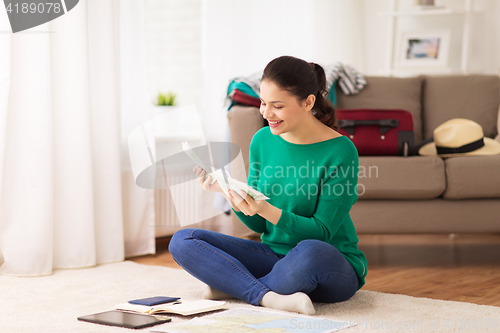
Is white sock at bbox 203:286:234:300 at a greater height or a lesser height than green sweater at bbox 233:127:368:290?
lesser

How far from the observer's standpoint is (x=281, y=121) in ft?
4.72

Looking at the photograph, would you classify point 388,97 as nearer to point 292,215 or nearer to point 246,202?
point 292,215

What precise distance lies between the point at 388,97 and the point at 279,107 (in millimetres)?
1447

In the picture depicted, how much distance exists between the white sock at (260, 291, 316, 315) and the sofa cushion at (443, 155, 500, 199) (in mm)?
951

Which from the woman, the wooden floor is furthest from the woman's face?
the wooden floor

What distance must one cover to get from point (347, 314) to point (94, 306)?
710mm

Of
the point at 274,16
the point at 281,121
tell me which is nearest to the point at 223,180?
the point at 281,121

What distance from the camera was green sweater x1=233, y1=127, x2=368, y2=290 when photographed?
143cm

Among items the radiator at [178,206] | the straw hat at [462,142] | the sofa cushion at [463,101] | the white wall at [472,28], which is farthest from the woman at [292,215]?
the white wall at [472,28]

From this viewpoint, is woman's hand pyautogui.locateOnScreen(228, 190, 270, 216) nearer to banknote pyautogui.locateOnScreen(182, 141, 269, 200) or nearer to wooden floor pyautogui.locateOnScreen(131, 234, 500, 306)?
banknote pyautogui.locateOnScreen(182, 141, 269, 200)

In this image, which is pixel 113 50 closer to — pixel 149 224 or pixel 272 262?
pixel 149 224

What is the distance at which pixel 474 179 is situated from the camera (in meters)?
2.06

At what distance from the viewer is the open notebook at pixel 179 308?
4.57 ft

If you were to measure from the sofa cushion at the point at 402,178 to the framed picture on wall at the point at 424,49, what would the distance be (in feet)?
4.81
